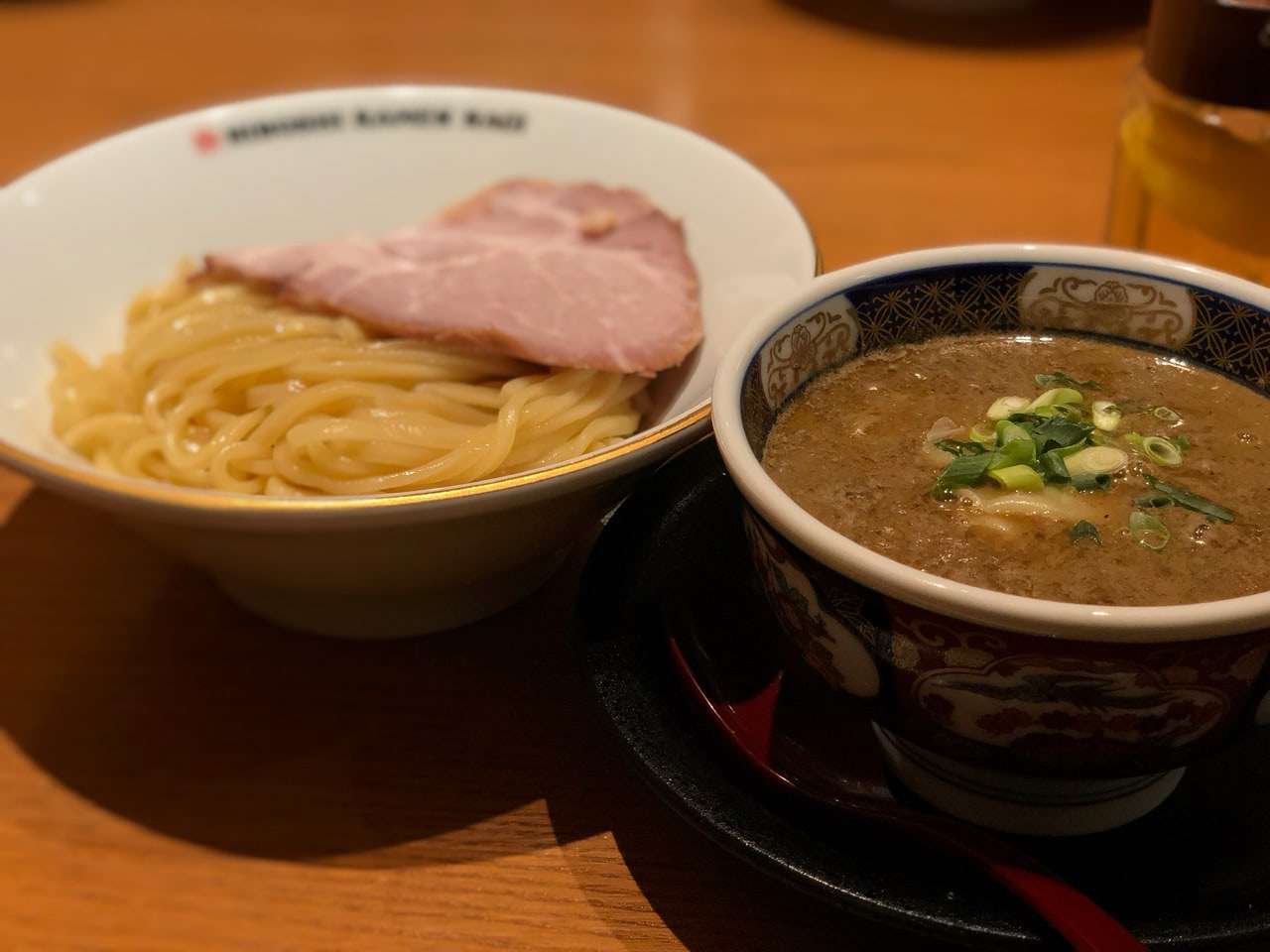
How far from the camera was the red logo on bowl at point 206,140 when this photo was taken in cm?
202

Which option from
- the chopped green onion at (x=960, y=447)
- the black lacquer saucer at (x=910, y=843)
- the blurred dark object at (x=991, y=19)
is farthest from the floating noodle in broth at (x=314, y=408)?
the blurred dark object at (x=991, y=19)

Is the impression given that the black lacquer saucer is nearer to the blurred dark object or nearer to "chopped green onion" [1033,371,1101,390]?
"chopped green onion" [1033,371,1101,390]

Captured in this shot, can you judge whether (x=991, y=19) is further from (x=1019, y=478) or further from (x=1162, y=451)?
(x=1019, y=478)

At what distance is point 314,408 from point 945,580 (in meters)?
1.04

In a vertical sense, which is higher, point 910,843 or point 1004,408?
point 1004,408

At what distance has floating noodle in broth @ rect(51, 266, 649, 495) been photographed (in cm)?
152

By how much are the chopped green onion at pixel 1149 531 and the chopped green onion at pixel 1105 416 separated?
0.50 ft

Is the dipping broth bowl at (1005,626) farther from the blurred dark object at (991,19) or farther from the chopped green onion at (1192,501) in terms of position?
the blurred dark object at (991,19)

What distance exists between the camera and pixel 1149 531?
1.01m

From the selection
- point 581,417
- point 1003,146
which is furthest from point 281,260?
point 1003,146

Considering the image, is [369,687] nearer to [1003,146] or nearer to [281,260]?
[281,260]

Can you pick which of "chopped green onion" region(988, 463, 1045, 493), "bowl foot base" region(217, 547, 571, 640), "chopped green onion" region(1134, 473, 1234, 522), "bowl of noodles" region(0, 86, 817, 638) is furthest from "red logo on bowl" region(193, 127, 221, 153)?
"chopped green onion" region(1134, 473, 1234, 522)

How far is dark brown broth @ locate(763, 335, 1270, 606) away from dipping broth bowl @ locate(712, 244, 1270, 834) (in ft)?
0.11

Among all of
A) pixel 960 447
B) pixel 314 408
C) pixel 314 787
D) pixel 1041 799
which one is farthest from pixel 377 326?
pixel 1041 799
